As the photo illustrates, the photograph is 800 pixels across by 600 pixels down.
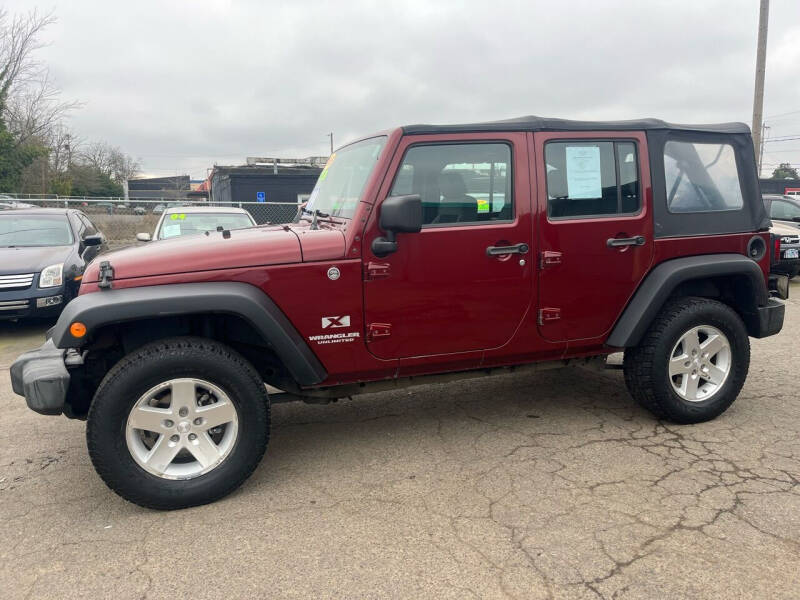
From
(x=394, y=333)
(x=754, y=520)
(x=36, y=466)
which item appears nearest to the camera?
(x=754, y=520)

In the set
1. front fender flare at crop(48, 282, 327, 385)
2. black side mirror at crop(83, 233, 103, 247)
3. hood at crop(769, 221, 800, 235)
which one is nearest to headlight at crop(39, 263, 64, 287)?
black side mirror at crop(83, 233, 103, 247)

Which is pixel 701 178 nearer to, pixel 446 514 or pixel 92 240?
pixel 446 514

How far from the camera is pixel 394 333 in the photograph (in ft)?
10.8

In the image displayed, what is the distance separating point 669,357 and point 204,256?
291 cm

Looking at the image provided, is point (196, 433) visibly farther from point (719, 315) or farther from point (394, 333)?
point (719, 315)

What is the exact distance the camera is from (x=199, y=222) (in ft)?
27.9

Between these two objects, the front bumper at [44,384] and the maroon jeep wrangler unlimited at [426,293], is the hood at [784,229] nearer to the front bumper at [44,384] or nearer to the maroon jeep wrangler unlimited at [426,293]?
the maroon jeep wrangler unlimited at [426,293]

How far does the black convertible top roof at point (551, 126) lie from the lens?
11.1 ft

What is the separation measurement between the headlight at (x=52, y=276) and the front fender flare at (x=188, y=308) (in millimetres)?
4591

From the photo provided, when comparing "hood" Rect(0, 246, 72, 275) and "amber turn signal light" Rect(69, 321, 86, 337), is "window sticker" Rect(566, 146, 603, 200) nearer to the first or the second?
"amber turn signal light" Rect(69, 321, 86, 337)

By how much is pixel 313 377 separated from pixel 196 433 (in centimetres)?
65

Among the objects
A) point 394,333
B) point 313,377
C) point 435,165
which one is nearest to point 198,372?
point 313,377

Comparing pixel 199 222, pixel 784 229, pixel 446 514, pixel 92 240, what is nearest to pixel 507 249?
pixel 446 514

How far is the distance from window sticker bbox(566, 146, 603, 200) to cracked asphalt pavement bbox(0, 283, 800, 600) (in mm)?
1535
